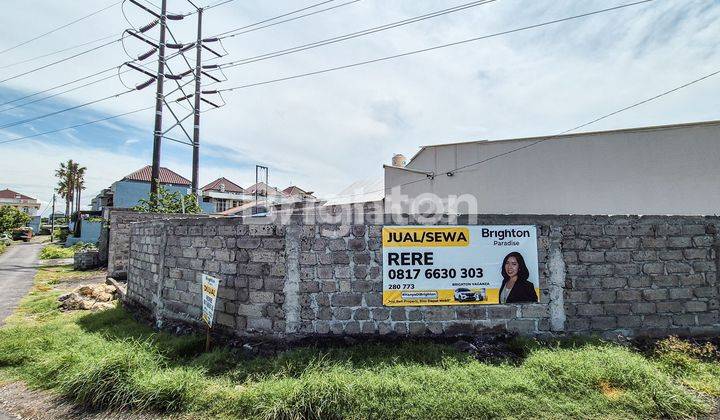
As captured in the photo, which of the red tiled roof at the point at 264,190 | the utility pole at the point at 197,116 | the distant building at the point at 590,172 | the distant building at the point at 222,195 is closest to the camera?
the distant building at the point at 590,172

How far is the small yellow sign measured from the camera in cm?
515

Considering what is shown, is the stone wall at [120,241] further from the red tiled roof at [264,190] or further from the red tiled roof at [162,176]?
the red tiled roof at [162,176]

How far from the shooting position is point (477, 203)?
1371cm

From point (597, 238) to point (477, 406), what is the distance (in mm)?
3526

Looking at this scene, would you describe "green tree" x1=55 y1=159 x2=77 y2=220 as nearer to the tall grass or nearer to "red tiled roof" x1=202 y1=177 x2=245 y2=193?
"red tiled roof" x1=202 y1=177 x2=245 y2=193

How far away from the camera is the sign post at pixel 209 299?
16.5 ft

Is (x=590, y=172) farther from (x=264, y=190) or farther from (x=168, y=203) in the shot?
(x=264, y=190)

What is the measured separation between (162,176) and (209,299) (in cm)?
3766

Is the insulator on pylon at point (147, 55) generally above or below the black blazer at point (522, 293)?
above

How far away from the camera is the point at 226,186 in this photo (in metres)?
42.2

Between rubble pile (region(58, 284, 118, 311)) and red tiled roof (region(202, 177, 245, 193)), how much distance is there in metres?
32.8

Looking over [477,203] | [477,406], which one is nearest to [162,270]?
[477,406]

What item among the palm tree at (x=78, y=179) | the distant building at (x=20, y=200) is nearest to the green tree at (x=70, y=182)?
the palm tree at (x=78, y=179)

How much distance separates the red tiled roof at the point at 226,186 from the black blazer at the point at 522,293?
132ft
